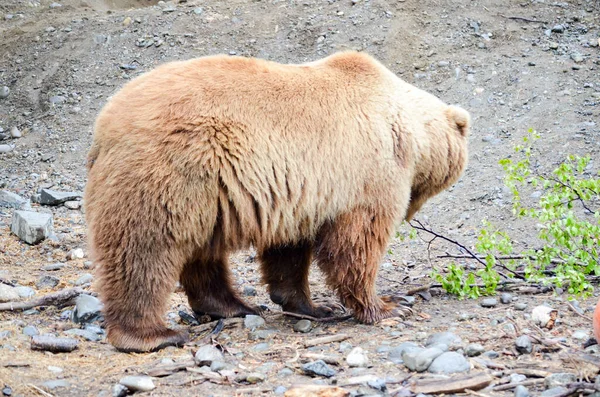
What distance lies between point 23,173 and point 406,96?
6766 millimetres

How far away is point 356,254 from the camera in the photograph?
5.85 metres

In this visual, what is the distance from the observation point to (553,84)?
416 inches

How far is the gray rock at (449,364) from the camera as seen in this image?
4.38 meters

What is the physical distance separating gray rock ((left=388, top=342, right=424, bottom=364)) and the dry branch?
0.53m

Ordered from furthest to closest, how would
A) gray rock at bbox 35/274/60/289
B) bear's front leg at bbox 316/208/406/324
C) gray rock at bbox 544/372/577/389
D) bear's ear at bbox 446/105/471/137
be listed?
gray rock at bbox 35/274/60/289 → bear's ear at bbox 446/105/471/137 → bear's front leg at bbox 316/208/406/324 → gray rock at bbox 544/372/577/389

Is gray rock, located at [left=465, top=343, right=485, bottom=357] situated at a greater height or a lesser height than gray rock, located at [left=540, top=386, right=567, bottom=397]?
lesser

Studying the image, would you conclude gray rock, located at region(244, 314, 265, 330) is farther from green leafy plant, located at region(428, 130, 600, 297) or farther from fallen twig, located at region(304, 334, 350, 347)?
green leafy plant, located at region(428, 130, 600, 297)

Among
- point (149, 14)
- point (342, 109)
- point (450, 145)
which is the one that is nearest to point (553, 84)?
point (450, 145)

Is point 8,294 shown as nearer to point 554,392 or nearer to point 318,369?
point 318,369

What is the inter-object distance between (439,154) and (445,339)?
6.38 ft

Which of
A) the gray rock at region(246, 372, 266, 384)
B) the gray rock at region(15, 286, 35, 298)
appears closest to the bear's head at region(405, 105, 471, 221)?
the gray rock at region(246, 372, 266, 384)

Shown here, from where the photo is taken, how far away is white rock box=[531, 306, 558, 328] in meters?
5.34

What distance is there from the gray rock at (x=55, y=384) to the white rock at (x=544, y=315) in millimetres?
3181

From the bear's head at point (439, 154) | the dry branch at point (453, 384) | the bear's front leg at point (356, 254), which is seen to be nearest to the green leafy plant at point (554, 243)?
the bear's head at point (439, 154)
